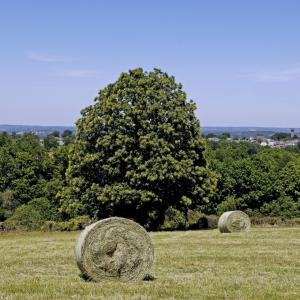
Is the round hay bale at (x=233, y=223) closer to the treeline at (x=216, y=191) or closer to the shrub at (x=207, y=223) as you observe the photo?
the shrub at (x=207, y=223)

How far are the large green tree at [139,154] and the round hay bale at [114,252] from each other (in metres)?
21.3

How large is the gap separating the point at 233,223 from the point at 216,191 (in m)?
27.1

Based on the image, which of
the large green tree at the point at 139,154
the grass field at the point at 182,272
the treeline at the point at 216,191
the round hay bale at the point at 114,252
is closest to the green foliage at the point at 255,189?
the treeline at the point at 216,191

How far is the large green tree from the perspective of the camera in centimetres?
3959

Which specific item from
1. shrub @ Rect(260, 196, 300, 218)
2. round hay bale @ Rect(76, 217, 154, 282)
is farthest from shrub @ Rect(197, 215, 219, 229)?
round hay bale @ Rect(76, 217, 154, 282)

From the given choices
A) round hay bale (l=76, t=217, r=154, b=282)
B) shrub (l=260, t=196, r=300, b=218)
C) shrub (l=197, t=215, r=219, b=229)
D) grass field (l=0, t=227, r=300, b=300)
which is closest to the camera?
grass field (l=0, t=227, r=300, b=300)

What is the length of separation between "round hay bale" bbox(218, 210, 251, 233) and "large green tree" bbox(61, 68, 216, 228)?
21.2 feet

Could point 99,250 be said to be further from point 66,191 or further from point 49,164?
point 49,164

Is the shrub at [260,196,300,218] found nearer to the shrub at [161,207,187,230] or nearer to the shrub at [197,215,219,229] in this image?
the shrub at [197,215,219,229]

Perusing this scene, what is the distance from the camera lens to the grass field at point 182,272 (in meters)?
14.3

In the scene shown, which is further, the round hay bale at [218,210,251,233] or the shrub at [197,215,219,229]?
the shrub at [197,215,219,229]

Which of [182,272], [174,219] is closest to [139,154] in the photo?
[174,219]

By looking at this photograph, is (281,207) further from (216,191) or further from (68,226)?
(68,226)

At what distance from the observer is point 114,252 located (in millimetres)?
16969
